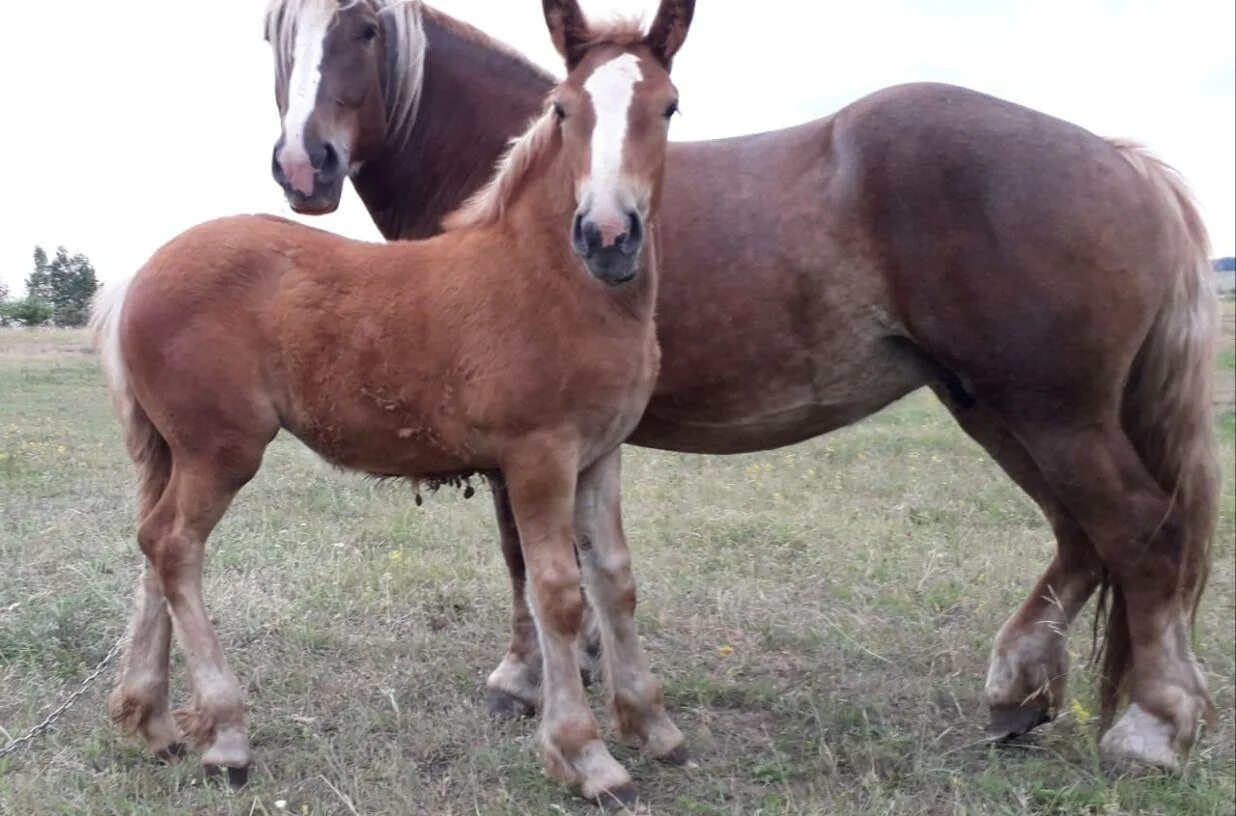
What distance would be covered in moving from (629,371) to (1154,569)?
179 cm

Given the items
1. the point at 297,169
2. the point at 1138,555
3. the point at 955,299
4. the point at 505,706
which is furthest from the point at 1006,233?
the point at 505,706

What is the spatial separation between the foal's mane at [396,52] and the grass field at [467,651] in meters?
1.14

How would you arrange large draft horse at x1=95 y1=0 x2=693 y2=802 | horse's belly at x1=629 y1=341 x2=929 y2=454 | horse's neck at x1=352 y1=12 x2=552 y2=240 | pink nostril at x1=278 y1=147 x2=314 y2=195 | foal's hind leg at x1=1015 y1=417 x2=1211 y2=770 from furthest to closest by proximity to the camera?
horse's neck at x1=352 y1=12 x2=552 y2=240
horse's belly at x1=629 y1=341 x2=929 y2=454
foal's hind leg at x1=1015 y1=417 x2=1211 y2=770
pink nostril at x1=278 y1=147 x2=314 y2=195
large draft horse at x1=95 y1=0 x2=693 y2=802

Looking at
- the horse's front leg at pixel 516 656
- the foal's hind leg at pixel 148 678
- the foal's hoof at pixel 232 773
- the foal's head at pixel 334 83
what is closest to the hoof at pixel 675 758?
the horse's front leg at pixel 516 656

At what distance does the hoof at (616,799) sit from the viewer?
2744mm

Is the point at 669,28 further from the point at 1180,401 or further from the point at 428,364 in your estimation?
the point at 1180,401

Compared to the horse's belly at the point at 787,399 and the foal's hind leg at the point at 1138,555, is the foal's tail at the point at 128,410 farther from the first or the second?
the foal's hind leg at the point at 1138,555

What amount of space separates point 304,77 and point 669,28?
1.21 m

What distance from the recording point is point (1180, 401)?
3.27m

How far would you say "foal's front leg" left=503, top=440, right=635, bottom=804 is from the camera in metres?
2.68

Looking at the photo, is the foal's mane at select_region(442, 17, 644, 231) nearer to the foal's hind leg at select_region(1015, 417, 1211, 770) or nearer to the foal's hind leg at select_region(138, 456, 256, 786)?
the foal's hind leg at select_region(138, 456, 256, 786)

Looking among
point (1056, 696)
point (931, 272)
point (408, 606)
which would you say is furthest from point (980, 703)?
point (408, 606)

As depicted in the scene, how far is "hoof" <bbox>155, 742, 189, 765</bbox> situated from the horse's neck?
188 cm

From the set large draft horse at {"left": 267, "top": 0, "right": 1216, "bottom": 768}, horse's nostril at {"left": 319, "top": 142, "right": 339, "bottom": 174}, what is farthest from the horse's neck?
horse's nostril at {"left": 319, "top": 142, "right": 339, "bottom": 174}
